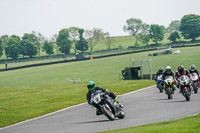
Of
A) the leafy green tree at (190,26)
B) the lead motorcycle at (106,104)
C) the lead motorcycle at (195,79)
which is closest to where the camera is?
the lead motorcycle at (106,104)

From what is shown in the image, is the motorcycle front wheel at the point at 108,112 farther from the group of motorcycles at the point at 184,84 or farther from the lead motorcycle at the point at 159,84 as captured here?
the lead motorcycle at the point at 159,84

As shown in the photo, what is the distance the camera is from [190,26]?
167500 mm

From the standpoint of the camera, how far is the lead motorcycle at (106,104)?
47.1 feet

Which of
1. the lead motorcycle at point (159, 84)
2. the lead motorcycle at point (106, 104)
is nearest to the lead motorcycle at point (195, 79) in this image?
the lead motorcycle at point (159, 84)

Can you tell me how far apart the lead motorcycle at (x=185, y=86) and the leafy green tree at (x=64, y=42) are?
15187cm

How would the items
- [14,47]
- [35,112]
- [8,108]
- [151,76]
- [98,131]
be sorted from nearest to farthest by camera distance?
[98,131] < [35,112] < [8,108] < [151,76] < [14,47]

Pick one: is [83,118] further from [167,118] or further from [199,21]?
[199,21]

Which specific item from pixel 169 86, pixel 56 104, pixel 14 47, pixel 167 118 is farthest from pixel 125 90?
pixel 14 47

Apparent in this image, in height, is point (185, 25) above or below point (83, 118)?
above

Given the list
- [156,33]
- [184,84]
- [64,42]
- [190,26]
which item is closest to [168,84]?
[184,84]

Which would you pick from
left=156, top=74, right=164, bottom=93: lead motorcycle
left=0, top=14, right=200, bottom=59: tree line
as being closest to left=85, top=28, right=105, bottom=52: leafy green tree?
left=0, top=14, right=200, bottom=59: tree line

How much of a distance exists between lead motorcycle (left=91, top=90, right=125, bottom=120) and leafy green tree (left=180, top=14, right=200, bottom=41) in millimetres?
147899

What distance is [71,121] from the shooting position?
1641cm

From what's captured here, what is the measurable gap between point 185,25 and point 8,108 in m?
152
